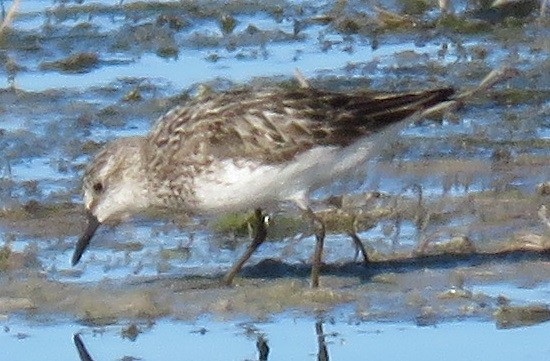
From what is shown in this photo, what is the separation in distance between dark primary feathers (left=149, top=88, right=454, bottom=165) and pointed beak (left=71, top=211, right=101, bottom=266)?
473mm

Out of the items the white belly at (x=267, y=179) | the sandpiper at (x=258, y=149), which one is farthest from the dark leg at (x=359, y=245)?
the white belly at (x=267, y=179)

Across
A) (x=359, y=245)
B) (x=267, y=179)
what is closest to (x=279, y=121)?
(x=267, y=179)

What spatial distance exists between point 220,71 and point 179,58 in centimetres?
51

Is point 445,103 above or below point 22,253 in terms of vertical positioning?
above

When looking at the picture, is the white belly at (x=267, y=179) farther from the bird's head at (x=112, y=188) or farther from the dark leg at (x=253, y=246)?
the bird's head at (x=112, y=188)

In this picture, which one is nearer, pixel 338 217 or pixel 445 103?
pixel 445 103

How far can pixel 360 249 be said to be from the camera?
10.0m

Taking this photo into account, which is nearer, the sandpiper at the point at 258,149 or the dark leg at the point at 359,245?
the sandpiper at the point at 258,149

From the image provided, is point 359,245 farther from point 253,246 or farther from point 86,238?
point 86,238

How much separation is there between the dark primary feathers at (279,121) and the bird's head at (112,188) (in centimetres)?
18

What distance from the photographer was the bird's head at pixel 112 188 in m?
9.87

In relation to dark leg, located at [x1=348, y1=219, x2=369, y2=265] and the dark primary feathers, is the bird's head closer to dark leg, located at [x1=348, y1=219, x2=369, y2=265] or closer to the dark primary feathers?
the dark primary feathers

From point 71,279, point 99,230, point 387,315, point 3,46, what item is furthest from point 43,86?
point 387,315

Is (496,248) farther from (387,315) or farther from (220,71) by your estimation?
(220,71)
